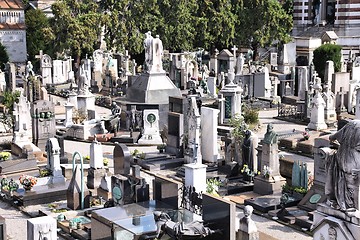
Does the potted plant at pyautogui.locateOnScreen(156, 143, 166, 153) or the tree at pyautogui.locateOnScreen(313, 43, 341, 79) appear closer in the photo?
the potted plant at pyautogui.locateOnScreen(156, 143, 166, 153)

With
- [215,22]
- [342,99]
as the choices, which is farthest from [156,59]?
[215,22]

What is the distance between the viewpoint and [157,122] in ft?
78.4

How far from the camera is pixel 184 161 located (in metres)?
20.2

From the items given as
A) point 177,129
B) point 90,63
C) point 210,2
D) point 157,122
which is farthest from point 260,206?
point 210,2

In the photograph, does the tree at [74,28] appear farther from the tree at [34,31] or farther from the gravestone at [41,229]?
the gravestone at [41,229]

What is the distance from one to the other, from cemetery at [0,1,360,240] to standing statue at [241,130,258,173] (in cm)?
3

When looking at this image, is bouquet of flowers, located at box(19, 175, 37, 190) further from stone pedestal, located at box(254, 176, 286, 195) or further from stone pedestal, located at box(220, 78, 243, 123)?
stone pedestal, located at box(220, 78, 243, 123)

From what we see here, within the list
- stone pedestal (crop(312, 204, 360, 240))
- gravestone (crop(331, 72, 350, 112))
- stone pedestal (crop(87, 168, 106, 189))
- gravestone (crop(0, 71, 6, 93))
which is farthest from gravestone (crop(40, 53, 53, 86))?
stone pedestal (crop(312, 204, 360, 240))

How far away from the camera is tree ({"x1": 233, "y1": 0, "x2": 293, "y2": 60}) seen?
47688mm

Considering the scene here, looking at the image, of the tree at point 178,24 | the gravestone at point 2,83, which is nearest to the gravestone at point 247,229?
the gravestone at point 2,83

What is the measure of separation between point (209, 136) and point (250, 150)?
2.32 m

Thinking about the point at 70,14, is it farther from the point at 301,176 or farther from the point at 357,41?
the point at 301,176

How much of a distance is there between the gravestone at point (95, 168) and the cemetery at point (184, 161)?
0.10 feet

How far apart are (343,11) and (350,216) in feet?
141
